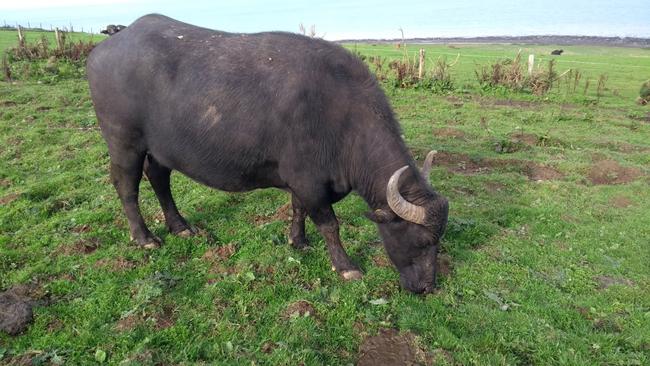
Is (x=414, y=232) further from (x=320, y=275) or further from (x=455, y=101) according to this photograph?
(x=455, y=101)

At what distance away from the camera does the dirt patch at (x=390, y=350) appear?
3.84m

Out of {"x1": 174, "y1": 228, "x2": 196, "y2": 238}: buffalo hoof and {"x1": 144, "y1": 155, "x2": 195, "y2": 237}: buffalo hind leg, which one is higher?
{"x1": 144, "y1": 155, "x2": 195, "y2": 237}: buffalo hind leg

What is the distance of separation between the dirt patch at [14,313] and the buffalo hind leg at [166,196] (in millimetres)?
1861

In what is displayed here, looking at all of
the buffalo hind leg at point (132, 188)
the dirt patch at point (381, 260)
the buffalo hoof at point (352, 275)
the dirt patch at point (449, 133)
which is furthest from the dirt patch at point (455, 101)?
the buffalo hind leg at point (132, 188)

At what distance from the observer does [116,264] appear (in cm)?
518

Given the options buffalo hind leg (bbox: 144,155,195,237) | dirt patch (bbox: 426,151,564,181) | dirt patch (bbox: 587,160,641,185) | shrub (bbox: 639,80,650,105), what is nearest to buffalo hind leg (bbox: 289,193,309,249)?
buffalo hind leg (bbox: 144,155,195,237)

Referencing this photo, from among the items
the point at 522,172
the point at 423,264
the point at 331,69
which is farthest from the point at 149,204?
the point at 522,172

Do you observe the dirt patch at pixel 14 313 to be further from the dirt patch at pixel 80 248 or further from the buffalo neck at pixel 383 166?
the buffalo neck at pixel 383 166

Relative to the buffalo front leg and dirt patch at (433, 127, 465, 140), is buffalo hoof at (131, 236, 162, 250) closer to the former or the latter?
the buffalo front leg

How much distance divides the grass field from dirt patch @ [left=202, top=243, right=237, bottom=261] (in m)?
0.02

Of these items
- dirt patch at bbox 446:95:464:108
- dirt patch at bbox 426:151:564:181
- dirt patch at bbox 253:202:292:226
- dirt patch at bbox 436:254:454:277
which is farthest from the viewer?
dirt patch at bbox 446:95:464:108

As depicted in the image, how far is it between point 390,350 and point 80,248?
147 inches

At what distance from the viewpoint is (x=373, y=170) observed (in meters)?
4.84

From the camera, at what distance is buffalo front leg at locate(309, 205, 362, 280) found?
5.11m
